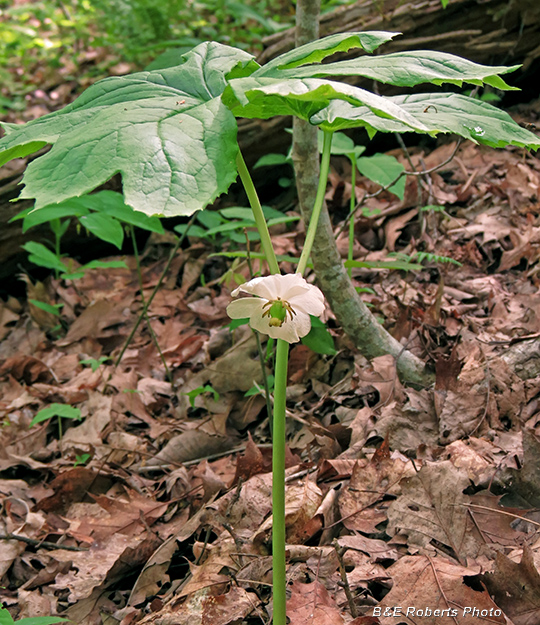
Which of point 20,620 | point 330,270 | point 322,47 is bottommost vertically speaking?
point 20,620

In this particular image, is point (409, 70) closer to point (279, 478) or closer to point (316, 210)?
point (316, 210)

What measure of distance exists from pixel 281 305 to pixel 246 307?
7 cm

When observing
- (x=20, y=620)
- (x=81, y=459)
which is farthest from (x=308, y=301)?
(x=81, y=459)

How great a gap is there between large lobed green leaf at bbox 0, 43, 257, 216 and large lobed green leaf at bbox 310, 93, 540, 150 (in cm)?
20

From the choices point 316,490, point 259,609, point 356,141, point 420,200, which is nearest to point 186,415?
point 316,490

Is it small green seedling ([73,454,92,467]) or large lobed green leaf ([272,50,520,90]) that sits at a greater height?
large lobed green leaf ([272,50,520,90])

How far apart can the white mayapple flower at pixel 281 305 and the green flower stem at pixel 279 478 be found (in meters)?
0.03

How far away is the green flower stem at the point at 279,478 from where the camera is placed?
88 cm

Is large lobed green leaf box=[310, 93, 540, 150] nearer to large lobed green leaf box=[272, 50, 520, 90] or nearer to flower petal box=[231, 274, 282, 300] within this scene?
large lobed green leaf box=[272, 50, 520, 90]

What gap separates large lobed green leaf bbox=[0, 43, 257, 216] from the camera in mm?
680

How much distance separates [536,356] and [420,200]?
4.22 ft

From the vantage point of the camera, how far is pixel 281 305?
0.86 meters

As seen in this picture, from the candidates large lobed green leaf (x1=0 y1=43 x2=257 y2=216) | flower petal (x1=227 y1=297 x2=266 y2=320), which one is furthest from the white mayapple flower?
large lobed green leaf (x1=0 y1=43 x2=257 y2=216)

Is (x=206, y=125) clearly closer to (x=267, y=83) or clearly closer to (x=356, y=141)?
(x=267, y=83)
